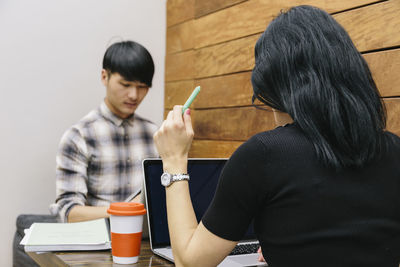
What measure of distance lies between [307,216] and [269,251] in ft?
0.34

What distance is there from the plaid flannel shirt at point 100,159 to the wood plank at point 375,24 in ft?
3.95

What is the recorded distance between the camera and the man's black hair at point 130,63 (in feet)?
6.77

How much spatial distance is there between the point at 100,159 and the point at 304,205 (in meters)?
1.50

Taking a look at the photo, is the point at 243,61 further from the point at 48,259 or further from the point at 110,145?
the point at 48,259

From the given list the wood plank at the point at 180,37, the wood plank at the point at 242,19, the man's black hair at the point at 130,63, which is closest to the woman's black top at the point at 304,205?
the wood plank at the point at 242,19

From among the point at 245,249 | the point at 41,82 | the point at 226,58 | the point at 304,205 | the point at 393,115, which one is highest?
the point at 226,58

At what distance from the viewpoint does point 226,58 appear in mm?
2086

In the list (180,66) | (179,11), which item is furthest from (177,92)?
(179,11)

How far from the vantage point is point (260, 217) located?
0.80 metres

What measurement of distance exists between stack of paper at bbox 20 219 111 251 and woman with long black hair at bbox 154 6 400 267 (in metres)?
0.42

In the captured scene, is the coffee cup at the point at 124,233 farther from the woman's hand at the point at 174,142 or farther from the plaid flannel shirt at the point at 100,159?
the plaid flannel shirt at the point at 100,159

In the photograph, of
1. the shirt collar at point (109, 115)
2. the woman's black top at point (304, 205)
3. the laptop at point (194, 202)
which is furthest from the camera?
the shirt collar at point (109, 115)

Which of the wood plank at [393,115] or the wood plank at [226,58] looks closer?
the wood plank at [393,115]

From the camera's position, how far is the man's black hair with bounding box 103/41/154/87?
2.06m
